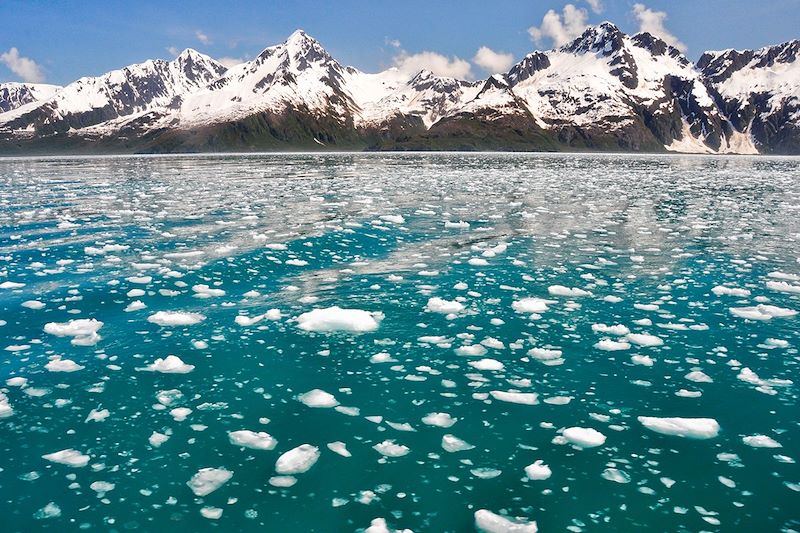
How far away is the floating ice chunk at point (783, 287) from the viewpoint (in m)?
12.6

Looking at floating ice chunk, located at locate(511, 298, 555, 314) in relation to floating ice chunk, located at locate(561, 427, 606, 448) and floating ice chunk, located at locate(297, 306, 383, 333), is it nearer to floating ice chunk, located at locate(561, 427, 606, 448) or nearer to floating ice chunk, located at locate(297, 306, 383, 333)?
floating ice chunk, located at locate(297, 306, 383, 333)

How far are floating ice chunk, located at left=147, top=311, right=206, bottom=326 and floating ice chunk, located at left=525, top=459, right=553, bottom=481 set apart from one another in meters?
7.34

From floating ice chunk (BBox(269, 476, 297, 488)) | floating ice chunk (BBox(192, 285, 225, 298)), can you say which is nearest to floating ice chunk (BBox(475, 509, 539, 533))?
floating ice chunk (BBox(269, 476, 297, 488))

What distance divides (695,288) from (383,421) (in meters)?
9.57

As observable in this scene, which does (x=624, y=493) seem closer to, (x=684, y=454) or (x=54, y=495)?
(x=684, y=454)

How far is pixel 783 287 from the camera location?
42.0ft

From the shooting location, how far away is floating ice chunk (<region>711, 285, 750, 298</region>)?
40.4 ft

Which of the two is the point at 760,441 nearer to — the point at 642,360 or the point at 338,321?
the point at 642,360

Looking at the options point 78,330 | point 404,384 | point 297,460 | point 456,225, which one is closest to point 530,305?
point 404,384

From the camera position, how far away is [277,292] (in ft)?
41.7

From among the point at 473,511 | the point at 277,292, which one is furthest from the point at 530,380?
the point at 277,292

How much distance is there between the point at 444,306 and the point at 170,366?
5.43m

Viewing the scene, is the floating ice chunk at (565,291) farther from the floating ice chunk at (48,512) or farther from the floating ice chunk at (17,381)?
the floating ice chunk at (17,381)

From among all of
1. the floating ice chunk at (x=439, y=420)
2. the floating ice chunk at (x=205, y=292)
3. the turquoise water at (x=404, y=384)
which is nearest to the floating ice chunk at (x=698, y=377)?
the turquoise water at (x=404, y=384)
